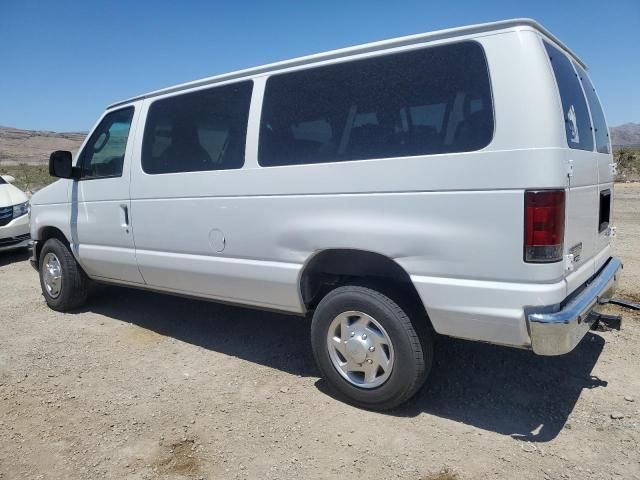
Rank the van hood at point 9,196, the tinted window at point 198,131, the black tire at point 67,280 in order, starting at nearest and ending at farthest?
the tinted window at point 198,131 < the black tire at point 67,280 < the van hood at point 9,196

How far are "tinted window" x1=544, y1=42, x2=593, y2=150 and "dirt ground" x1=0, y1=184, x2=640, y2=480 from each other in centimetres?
163

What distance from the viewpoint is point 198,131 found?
13.4 feet

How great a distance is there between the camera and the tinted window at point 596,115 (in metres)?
3.53

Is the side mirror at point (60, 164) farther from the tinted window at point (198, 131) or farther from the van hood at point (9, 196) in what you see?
the van hood at point (9, 196)

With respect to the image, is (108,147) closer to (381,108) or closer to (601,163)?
(381,108)

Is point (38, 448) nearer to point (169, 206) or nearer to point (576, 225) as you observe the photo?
point (169, 206)

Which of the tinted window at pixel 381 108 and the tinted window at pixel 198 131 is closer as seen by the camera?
the tinted window at pixel 381 108

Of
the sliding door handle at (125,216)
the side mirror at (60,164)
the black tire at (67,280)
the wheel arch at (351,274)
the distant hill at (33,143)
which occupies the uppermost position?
the distant hill at (33,143)

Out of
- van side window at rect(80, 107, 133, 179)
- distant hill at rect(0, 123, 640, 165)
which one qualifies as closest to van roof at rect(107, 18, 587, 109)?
van side window at rect(80, 107, 133, 179)

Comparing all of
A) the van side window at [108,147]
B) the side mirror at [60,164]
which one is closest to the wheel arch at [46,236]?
the side mirror at [60,164]

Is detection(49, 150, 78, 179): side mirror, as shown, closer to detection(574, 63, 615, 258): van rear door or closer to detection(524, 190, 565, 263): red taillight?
detection(524, 190, 565, 263): red taillight

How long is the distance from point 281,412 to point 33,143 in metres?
95.1

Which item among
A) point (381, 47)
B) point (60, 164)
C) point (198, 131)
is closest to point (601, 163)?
point (381, 47)

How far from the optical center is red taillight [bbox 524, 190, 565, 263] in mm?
2562
